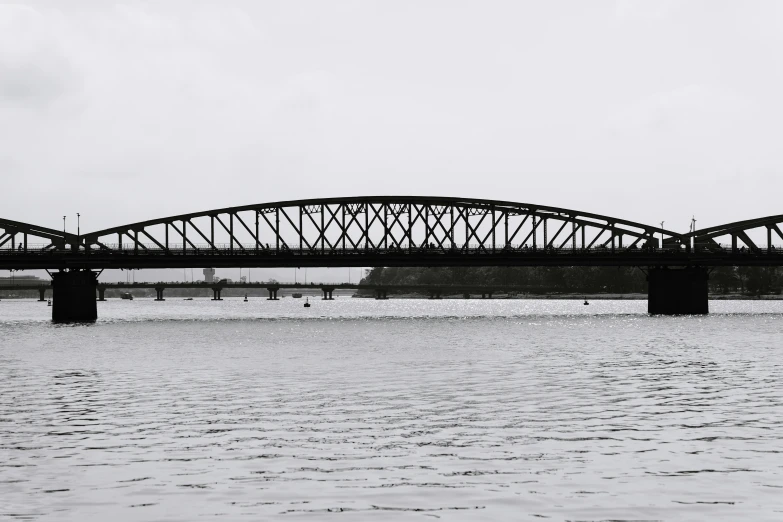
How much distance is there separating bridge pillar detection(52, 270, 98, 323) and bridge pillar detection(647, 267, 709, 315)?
80880 mm

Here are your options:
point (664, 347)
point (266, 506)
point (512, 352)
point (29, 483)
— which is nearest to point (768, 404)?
point (266, 506)

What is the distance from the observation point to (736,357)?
2336 inches

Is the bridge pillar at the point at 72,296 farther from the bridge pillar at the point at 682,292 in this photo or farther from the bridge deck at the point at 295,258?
the bridge pillar at the point at 682,292

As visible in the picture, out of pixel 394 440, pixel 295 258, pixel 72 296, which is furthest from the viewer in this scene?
pixel 72 296

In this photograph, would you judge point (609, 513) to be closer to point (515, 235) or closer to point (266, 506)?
point (266, 506)

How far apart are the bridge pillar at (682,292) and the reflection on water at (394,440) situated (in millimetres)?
99916

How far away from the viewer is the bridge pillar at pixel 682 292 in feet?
499

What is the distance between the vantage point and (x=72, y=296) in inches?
5413

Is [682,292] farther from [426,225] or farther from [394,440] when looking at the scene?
[394,440]

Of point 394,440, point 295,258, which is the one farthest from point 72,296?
point 394,440

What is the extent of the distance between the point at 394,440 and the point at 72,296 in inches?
4695

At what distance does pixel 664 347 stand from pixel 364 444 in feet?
163

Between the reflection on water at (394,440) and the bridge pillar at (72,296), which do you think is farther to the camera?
the bridge pillar at (72,296)

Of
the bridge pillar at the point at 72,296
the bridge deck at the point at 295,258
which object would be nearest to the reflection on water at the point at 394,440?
the bridge deck at the point at 295,258
